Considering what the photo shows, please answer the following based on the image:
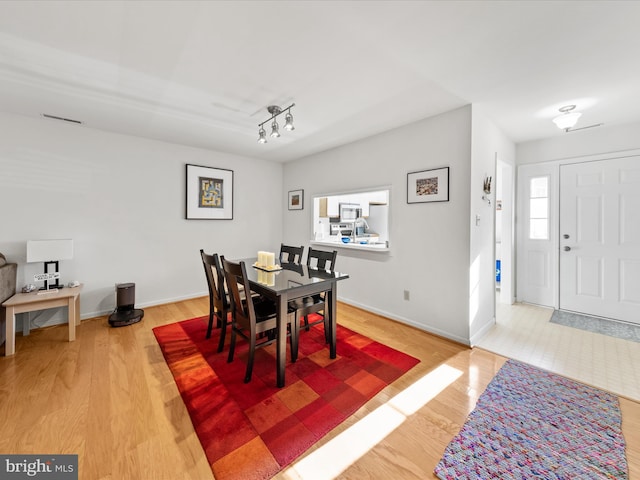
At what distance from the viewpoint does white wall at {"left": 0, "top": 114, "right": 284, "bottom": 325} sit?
10.1ft

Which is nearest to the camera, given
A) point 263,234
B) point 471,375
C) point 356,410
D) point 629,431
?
point 629,431

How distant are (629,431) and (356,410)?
171cm

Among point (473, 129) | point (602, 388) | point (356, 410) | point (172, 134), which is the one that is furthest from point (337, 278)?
point (172, 134)

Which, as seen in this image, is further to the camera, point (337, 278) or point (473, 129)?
point (473, 129)

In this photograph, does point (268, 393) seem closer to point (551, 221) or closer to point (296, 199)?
point (296, 199)

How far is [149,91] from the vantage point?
2.47 m

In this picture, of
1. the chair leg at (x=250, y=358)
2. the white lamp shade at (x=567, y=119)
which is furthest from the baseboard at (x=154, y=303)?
the white lamp shade at (x=567, y=119)

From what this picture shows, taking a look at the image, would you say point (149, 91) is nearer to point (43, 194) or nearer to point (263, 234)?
point (43, 194)

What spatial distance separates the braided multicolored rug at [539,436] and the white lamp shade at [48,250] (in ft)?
13.2

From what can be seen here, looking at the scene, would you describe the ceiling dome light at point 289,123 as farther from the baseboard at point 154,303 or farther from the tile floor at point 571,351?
the baseboard at point 154,303

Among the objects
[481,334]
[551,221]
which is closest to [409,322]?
[481,334]

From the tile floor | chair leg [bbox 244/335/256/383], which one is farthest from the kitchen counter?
chair leg [bbox 244/335/256/383]

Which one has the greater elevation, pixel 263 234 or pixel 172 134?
pixel 172 134

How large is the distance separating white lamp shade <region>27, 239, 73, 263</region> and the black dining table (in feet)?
7.02
